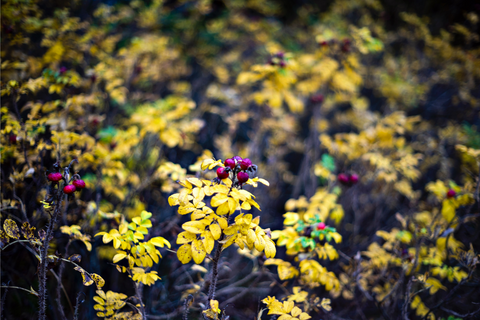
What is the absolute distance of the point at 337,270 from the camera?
9.75 ft

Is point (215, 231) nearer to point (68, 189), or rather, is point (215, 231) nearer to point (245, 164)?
point (245, 164)

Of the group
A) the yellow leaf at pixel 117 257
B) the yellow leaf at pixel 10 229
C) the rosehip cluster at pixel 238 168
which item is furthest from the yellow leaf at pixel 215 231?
the yellow leaf at pixel 10 229

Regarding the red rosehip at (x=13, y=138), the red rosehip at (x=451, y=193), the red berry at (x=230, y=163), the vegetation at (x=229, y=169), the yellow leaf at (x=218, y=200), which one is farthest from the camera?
the red rosehip at (x=451, y=193)

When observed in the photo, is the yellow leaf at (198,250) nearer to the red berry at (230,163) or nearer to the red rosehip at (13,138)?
the red berry at (230,163)

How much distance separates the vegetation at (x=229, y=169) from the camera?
4.30 feet

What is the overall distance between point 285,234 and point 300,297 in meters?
0.36

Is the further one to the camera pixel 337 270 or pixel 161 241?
pixel 337 270

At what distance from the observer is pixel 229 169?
112cm

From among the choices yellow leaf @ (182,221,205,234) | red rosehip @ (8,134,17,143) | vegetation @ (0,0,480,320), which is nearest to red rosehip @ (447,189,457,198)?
vegetation @ (0,0,480,320)

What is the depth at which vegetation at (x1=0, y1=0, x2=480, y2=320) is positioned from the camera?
1310mm

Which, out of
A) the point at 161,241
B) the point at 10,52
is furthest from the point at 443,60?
the point at 10,52

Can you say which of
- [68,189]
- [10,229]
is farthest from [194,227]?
[10,229]

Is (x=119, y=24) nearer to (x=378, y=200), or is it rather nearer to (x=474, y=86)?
(x=378, y=200)

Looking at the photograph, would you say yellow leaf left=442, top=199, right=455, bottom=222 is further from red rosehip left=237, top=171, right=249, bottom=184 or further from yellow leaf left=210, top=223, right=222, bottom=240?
yellow leaf left=210, top=223, right=222, bottom=240
